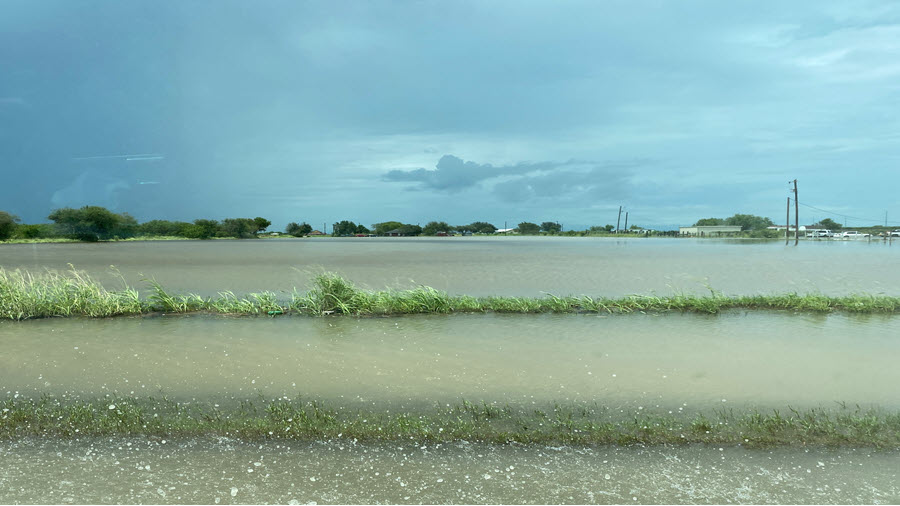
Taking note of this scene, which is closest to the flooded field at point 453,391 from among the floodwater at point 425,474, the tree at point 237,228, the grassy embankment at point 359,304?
the floodwater at point 425,474

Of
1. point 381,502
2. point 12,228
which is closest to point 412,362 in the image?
point 381,502

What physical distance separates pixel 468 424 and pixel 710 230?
11192cm

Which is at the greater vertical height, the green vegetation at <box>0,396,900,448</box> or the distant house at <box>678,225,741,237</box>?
the distant house at <box>678,225,741,237</box>

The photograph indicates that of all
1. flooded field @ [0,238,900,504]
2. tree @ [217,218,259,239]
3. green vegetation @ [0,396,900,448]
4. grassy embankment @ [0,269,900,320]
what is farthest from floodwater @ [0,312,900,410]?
tree @ [217,218,259,239]

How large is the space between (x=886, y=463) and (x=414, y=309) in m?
8.21

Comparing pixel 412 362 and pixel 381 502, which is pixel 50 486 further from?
pixel 412 362

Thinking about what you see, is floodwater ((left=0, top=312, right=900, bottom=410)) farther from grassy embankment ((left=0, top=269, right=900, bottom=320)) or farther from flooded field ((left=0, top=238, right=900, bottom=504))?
grassy embankment ((left=0, top=269, right=900, bottom=320))

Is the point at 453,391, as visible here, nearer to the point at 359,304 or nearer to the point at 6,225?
the point at 359,304

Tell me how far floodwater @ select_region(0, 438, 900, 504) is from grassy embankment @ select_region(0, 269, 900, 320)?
22.0 feet

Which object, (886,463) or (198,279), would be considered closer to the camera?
(886,463)

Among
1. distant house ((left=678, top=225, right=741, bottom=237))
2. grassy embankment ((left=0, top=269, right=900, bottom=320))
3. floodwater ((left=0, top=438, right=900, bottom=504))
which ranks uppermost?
distant house ((left=678, top=225, right=741, bottom=237))

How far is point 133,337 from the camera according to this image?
888 centimetres

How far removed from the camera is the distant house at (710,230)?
325 feet

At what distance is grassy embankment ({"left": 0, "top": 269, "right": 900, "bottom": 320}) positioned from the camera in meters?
11.0
